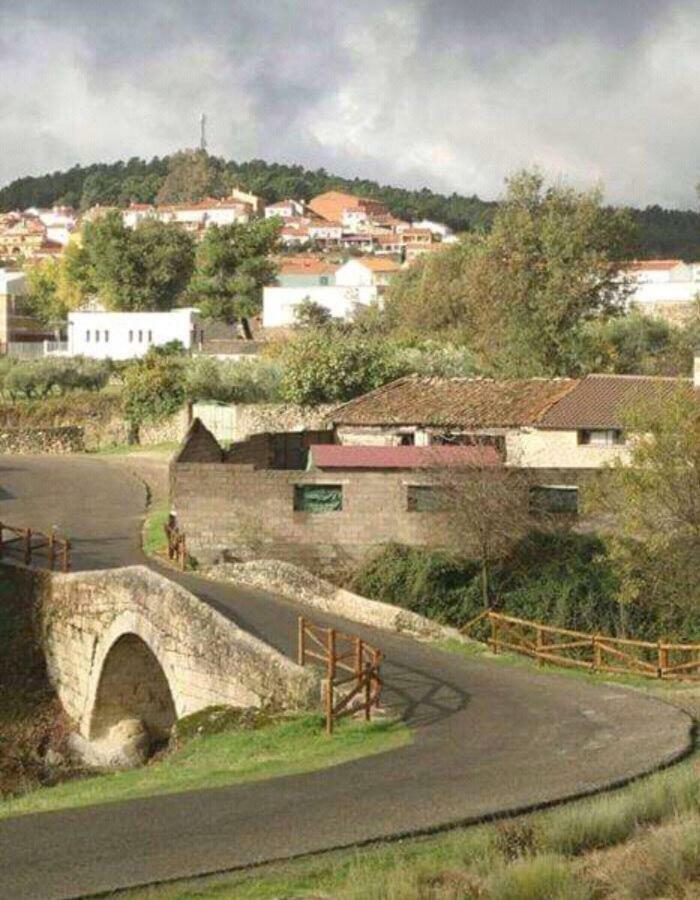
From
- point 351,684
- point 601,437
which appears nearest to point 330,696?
point 351,684

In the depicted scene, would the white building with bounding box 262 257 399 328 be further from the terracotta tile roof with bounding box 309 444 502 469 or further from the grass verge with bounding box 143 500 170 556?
the terracotta tile roof with bounding box 309 444 502 469

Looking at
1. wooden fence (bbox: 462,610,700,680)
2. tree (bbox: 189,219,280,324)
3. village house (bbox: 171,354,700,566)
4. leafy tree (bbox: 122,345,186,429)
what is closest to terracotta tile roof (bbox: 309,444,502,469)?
village house (bbox: 171,354,700,566)

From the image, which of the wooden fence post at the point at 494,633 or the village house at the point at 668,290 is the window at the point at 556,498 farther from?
the village house at the point at 668,290

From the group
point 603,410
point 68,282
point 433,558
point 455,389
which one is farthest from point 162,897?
point 68,282

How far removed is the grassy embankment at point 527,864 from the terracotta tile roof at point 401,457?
18.3 metres

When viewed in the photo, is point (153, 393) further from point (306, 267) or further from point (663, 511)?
point (306, 267)

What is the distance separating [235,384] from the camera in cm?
5659

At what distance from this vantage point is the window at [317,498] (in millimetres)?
31625

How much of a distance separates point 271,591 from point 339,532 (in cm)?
382

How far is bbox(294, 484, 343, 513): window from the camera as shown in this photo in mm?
31625

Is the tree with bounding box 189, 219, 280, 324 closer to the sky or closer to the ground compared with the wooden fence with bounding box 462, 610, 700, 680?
closer to the sky

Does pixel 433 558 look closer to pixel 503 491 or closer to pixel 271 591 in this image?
pixel 503 491

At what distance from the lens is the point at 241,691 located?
21.0m

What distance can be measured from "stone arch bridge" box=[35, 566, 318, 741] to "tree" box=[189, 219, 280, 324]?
2284 inches
